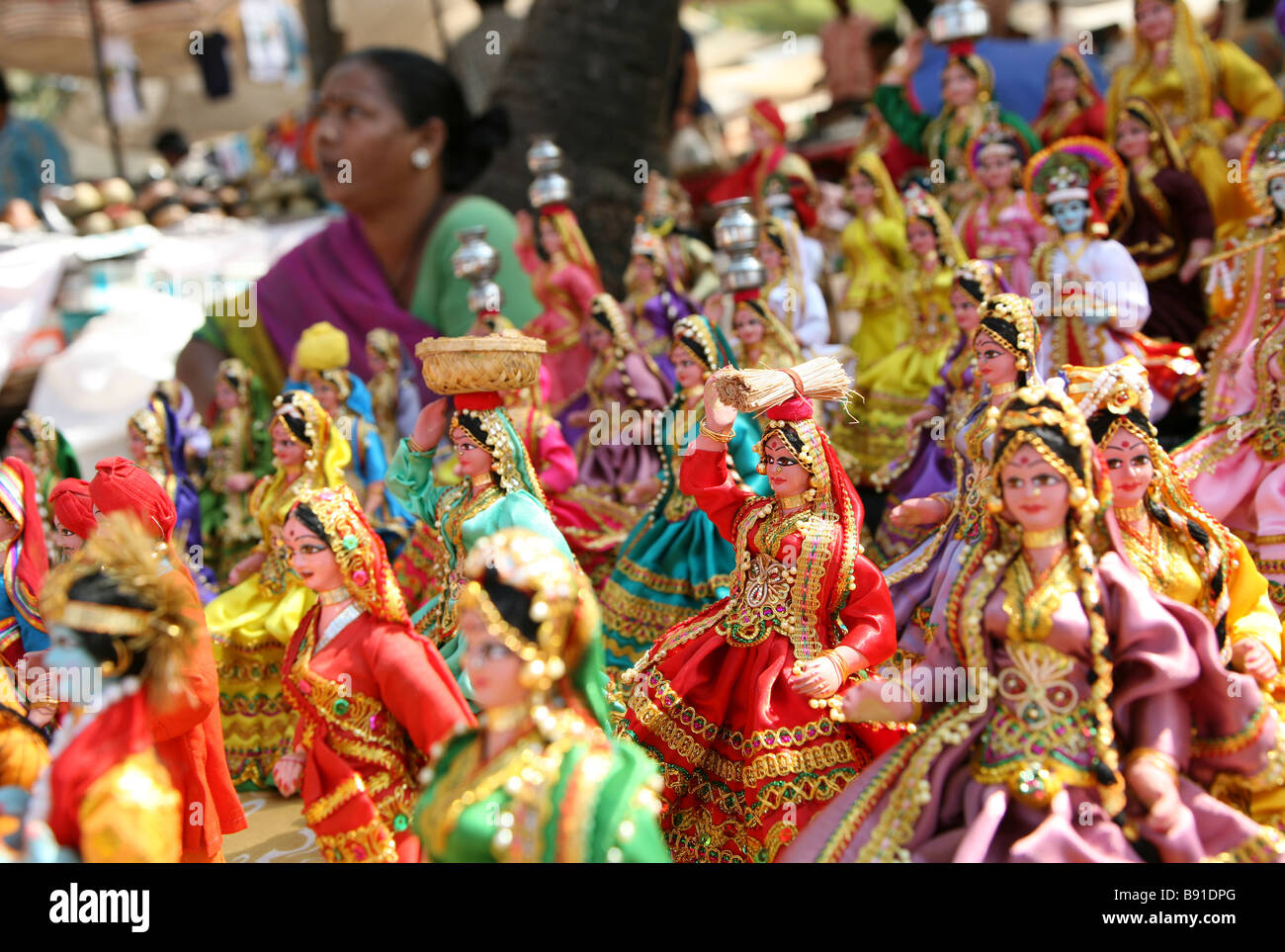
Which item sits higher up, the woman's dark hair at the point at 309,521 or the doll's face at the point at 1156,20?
the doll's face at the point at 1156,20

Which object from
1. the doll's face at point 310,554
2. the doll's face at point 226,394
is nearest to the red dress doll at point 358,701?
the doll's face at point 310,554

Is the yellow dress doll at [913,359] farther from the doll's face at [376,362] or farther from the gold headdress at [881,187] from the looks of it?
the doll's face at [376,362]

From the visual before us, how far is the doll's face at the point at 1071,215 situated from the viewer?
6609mm

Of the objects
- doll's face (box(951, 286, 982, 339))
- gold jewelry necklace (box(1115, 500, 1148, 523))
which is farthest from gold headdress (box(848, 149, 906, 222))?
gold jewelry necklace (box(1115, 500, 1148, 523))

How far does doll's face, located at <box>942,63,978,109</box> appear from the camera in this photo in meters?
8.89

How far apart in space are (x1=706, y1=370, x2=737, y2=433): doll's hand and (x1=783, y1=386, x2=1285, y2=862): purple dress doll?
3.82 ft

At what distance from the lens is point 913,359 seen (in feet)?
24.6

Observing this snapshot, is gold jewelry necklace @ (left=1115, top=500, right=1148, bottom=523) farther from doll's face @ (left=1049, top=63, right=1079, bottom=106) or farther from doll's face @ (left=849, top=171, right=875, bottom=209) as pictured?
doll's face @ (left=1049, top=63, right=1079, bottom=106)

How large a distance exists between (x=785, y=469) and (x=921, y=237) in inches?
149

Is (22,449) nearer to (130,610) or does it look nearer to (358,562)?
(358,562)

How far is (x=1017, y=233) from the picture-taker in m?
7.71

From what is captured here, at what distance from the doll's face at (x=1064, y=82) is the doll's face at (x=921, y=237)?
7.46 feet

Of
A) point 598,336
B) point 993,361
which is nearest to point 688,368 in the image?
point 598,336
